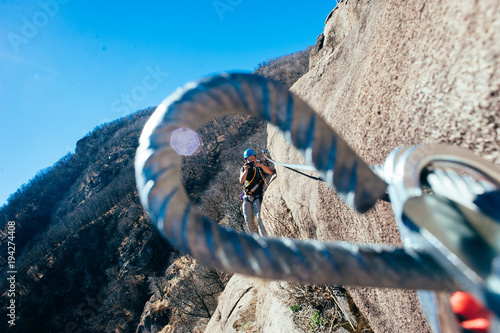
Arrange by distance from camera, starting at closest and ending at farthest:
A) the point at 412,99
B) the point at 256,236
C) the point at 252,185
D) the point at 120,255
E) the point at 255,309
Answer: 1. the point at 256,236
2. the point at 412,99
3. the point at 255,309
4. the point at 252,185
5. the point at 120,255

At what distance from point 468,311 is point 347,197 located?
31cm

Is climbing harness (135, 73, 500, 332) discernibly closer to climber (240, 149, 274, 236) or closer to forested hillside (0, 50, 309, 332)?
climber (240, 149, 274, 236)

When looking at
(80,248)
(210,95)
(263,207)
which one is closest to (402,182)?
(210,95)

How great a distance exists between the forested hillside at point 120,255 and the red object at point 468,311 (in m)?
20.0

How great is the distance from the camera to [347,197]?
63 centimetres

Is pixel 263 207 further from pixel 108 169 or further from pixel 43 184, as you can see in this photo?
pixel 43 184

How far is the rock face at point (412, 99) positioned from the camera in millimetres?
944

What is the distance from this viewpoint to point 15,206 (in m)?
80.8

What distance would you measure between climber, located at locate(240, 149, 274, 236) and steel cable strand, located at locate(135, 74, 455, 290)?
503 centimetres

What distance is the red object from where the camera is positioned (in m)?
0.51

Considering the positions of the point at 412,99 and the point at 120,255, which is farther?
the point at 120,255

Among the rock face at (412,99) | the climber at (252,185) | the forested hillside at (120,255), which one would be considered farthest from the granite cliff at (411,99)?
the forested hillside at (120,255)

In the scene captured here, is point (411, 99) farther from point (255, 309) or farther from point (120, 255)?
point (120, 255)

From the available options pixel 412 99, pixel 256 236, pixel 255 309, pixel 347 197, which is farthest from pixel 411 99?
pixel 255 309
